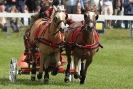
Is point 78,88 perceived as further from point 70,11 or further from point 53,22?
point 70,11

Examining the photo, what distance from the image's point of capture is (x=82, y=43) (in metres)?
15.9

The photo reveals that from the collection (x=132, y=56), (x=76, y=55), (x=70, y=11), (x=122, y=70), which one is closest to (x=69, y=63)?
(x=76, y=55)

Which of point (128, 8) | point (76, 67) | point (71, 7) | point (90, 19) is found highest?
point (90, 19)

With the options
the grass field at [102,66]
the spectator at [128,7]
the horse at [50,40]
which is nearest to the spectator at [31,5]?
the grass field at [102,66]

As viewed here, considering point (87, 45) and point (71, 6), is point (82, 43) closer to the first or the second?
point (87, 45)

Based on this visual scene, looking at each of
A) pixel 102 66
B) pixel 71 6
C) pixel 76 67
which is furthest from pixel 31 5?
Result: pixel 76 67

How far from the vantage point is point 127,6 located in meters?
34.5

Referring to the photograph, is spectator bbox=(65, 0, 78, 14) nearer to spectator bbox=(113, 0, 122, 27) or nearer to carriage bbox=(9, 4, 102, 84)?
spectator bbox=(113, 0, 122, 27)

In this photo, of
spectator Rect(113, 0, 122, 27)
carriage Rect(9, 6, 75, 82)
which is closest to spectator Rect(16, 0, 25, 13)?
spectator Rect(113, 0, 122, 27)

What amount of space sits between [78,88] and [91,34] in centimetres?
138

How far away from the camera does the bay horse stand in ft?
50.7

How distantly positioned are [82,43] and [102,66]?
7124 millimetres

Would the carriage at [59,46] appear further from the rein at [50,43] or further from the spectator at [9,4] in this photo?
the spectator at [9,4]

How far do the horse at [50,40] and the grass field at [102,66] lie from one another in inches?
18.1
